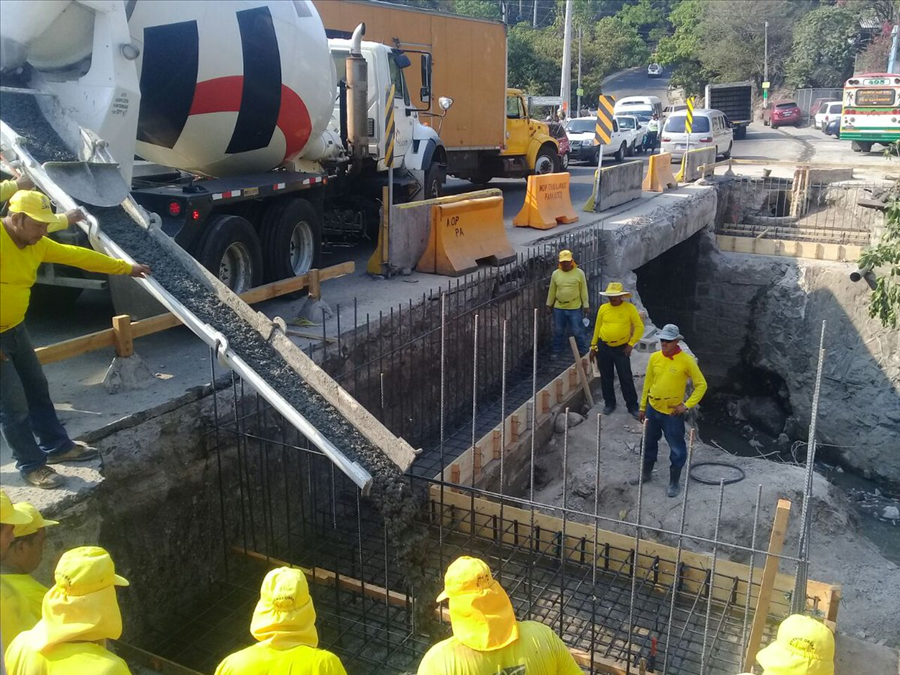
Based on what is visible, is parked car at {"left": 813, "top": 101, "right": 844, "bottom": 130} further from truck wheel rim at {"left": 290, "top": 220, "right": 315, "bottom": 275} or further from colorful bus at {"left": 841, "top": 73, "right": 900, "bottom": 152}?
truck wheel rim at {"left": 290, "top": 220, "right": 315, "bottom": 275}

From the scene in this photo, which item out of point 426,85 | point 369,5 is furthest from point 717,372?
point 369,5

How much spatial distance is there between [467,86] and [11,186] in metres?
12.6

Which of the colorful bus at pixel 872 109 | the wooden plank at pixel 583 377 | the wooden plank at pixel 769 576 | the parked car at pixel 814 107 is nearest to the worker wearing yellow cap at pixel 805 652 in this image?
the wooden plank at pixel 769 576

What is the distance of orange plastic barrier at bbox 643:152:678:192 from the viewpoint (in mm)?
17094

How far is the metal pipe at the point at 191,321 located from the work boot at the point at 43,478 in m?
1.15

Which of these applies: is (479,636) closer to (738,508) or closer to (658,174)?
(738,508)

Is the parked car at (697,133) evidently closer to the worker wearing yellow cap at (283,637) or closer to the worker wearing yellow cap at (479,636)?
the worker wearing yellow cap at (479,636)

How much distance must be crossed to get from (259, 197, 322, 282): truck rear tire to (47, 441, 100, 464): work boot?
11.7 ft

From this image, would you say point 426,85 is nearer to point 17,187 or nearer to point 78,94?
point 78,94

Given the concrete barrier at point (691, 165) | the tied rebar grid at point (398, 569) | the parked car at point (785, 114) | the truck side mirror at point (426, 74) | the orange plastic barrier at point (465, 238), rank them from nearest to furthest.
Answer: the tied rebar grid at point (398, 569) < the orange plastic barrier at point (465, 238) < the truck side mirror at point (426, 74) < the concrete barrier at point (691, 165) < the parked car at point (785, 114)

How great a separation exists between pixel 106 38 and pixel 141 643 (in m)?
4.37

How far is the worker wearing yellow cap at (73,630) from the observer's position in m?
2.62

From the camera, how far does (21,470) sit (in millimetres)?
4430

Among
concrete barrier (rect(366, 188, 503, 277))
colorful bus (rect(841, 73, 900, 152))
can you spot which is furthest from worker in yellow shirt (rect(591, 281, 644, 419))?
colorful bus (rect(841, 73, 900, 152))
